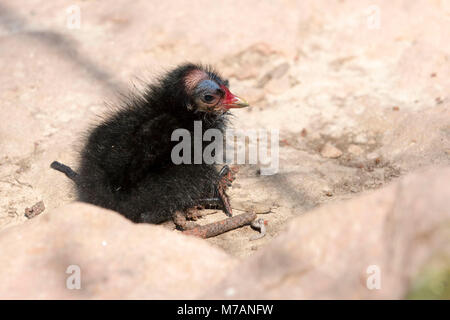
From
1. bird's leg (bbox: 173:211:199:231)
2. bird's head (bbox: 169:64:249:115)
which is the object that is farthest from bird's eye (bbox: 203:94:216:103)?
bird's leg (bbox: 173:211:199:231)

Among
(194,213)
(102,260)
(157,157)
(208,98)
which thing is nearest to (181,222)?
(194,213)

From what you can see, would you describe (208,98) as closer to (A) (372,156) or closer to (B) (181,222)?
(B) (181,222)

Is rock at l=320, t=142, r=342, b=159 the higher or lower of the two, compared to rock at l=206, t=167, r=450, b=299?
higher

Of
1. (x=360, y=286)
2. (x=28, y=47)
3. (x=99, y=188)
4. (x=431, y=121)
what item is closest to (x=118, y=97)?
(x=28, y=47)

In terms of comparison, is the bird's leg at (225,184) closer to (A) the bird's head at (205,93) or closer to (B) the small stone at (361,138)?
(A) the bird's head at (205,93)

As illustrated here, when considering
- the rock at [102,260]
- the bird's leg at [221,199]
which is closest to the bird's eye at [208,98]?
the bird's leg at [221,199]

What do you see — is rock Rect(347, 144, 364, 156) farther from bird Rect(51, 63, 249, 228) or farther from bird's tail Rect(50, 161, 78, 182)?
bird's tail Rect(50, 161, 78, 182)

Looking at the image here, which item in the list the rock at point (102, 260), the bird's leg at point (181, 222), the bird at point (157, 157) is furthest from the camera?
the bird's leg at point (181, 222)
